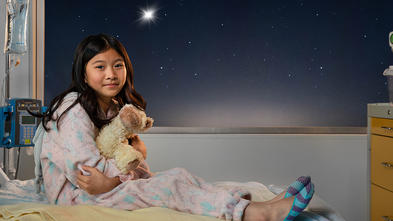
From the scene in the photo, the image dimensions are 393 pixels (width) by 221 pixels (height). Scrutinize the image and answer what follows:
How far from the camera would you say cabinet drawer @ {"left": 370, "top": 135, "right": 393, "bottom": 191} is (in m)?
2.00

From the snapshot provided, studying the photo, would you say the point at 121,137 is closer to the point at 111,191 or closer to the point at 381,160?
the point at 111,191

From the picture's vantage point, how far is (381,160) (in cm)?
206

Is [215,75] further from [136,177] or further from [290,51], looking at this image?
[136,177]

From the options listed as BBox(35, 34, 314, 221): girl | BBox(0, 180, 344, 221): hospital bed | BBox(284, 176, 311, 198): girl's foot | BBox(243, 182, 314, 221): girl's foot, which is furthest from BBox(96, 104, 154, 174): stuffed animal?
BBox(284, 176, 311, 198): girl's foot

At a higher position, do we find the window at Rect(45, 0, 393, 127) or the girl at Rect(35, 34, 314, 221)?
the window at Rect(45, 0, 393, 127)

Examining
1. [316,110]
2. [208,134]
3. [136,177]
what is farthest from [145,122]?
[316,110]

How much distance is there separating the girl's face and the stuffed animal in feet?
0.44

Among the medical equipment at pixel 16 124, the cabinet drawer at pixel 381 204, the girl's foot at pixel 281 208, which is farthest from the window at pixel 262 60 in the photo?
the girl's foot at pixel 281 208

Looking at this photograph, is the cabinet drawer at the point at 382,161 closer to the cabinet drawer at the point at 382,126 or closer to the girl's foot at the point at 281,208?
the cabinet drawer at the point at 382,126

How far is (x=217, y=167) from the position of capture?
2.57 meters

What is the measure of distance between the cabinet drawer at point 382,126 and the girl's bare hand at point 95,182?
1433 mm

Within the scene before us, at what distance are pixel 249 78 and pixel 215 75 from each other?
23cm

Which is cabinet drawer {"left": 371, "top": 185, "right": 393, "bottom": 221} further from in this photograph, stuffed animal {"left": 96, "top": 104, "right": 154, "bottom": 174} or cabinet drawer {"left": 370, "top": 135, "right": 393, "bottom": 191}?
stuffed animal {"left": 96, "top": 104, "right": 154, "bottom": 174}

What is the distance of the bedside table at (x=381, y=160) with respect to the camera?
6.55 feet
